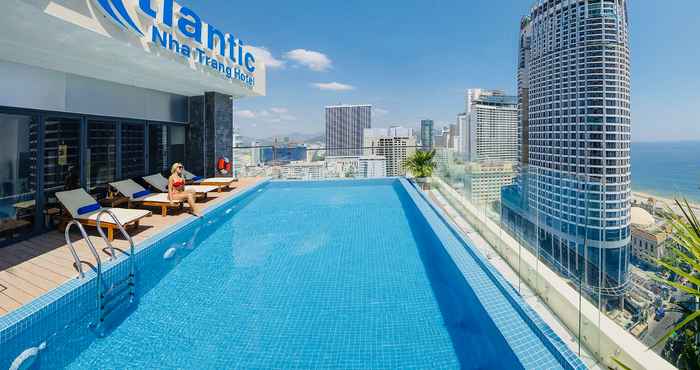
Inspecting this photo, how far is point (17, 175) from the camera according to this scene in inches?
184

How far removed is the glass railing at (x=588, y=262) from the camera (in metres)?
1.60

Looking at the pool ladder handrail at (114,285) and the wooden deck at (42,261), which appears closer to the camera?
the wooden deck at (42,261)

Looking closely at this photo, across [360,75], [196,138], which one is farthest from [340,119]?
[196,138]

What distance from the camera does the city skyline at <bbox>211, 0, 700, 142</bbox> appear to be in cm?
1712

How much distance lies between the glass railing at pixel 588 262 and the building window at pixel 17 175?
6650 millimetres

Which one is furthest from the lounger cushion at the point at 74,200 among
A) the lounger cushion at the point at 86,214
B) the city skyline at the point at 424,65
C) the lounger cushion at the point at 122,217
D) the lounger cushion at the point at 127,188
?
the city skyline at the point at 424,65

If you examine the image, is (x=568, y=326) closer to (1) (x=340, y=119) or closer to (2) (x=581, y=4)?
(2) (x=581, y=4)

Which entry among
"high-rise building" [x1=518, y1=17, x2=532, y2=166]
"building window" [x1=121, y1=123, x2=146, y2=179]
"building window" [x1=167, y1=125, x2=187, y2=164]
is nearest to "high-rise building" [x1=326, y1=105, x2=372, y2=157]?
"high-rise building" [x1=518, y1=17, x2=532, y2=166]

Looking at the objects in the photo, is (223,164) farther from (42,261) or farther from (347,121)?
(347,121)

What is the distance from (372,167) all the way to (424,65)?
1812 cm

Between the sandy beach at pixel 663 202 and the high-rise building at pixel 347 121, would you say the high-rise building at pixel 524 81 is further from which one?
the high-rise building at pixel 347 121

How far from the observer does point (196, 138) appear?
9641mm

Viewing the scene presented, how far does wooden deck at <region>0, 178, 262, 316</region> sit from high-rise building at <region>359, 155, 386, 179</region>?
7.62 m

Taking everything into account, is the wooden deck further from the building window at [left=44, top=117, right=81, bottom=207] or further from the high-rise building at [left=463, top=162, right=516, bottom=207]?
the high-rise building at [left=463, top=162, right=516, bottom=207]
